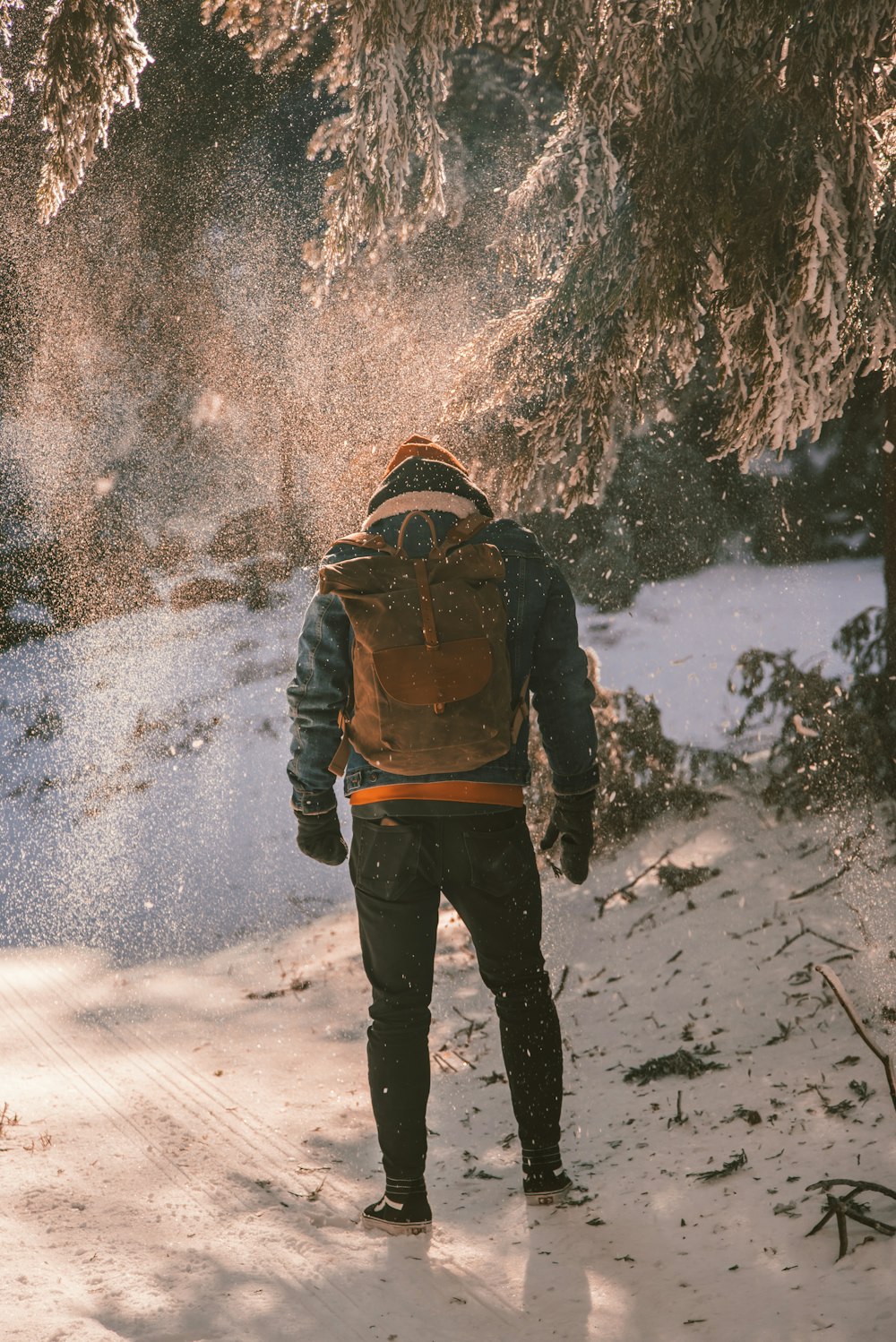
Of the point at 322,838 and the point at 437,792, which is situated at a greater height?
the point at 437,792

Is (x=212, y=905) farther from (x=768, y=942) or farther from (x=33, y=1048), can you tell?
(x=768, y=942)

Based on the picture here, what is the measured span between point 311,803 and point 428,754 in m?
0.42

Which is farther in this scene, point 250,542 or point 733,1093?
point 250,542

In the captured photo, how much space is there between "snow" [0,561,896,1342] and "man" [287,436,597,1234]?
380 millimetres

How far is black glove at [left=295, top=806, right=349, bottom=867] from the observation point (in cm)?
303

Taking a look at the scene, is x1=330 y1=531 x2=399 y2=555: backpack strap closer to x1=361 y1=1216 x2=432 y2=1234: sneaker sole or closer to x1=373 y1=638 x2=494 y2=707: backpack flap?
x1=373 y1=638 x2=494 y2=707: backpack flap

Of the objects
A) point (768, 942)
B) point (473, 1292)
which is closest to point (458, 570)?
point (473, 1292)

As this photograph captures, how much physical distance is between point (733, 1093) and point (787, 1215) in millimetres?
864

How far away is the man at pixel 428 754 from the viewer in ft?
9.25

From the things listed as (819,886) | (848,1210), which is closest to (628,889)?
(819,886)

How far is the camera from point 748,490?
11.7 m

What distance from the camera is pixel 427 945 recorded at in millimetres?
2943

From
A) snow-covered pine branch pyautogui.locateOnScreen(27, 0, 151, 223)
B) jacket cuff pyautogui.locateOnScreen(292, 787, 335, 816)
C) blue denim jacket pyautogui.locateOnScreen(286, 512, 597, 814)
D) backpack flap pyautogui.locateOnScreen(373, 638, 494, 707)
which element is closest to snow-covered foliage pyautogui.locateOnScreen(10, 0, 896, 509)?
snow-covered pine branch pyautogui.locateOnScreen(27, 0, 151, 223)

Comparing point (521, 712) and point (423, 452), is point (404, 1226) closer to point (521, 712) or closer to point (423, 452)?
point (521, 712)
